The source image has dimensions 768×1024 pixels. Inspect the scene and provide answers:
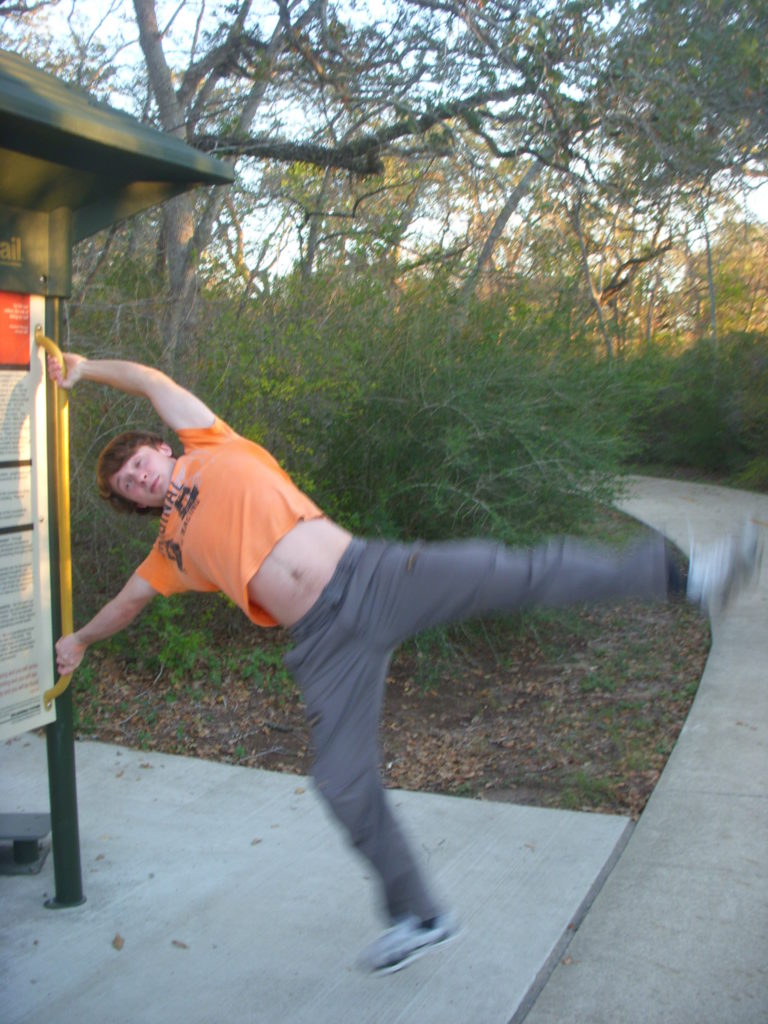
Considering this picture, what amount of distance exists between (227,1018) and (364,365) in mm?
4734

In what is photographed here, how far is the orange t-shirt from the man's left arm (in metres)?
0.05

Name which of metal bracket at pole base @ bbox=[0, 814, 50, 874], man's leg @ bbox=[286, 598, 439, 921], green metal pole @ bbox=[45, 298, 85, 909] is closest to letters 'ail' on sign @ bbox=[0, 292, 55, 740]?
green metal pole @ bbox=[45, 298, 85, 909]

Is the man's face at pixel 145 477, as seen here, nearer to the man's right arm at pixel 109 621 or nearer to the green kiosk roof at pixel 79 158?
the man's right arm at pixel 109 621

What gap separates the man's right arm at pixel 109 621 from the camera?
131 inches

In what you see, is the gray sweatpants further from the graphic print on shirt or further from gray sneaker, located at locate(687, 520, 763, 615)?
the graphic print on shirt

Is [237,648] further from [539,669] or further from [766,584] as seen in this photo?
[766,584]

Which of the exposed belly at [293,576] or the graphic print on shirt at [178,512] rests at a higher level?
the graphic print on shirt at [178,512]

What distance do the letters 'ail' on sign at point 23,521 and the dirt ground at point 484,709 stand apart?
201 cm

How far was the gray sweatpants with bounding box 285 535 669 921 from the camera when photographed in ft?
9.66

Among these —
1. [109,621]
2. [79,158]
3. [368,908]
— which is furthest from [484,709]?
[79,158]

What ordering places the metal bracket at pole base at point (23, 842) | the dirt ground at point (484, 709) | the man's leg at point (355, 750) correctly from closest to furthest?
the man's leg at point (355, 750) → the metal bracket at pole base at point (23, 842) → the dirt ground at point (484, 709)

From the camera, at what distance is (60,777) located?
3588 mm

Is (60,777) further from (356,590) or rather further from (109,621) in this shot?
(356,590)

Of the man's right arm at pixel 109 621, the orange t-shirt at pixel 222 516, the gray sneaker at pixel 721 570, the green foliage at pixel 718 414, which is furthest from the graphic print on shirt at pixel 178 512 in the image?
the green foliage at pixel 718 414
